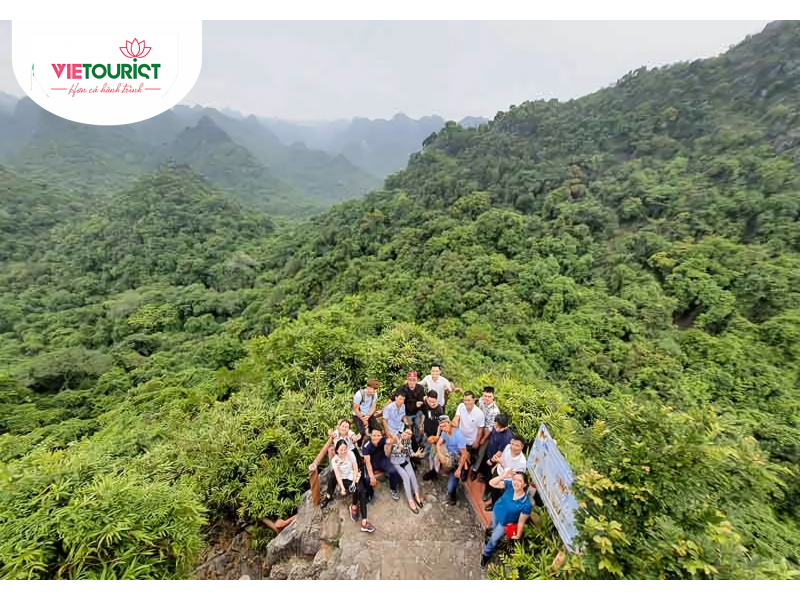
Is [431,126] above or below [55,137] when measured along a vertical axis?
above

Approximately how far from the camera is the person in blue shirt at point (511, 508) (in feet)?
10.7

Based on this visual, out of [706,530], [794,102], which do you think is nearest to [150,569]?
[706,530]

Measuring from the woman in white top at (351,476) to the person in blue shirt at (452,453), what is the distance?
89cm

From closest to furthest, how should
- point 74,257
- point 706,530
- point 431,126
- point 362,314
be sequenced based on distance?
point 706,530 < point 362,314 < point 74,257 < point 431,126

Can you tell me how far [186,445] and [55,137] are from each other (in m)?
116

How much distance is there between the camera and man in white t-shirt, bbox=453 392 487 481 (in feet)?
13.3

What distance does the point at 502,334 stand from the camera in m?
13.6

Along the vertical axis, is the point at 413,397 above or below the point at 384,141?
below

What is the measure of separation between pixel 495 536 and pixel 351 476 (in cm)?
145

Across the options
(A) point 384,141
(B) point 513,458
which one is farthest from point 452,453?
(A) point 384,141

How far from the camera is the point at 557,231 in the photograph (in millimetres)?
19219

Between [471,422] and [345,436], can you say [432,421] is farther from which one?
[345,436]

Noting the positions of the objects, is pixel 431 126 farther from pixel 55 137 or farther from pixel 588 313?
pixel 588 313

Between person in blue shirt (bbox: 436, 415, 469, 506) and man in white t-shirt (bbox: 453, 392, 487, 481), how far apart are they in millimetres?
57
